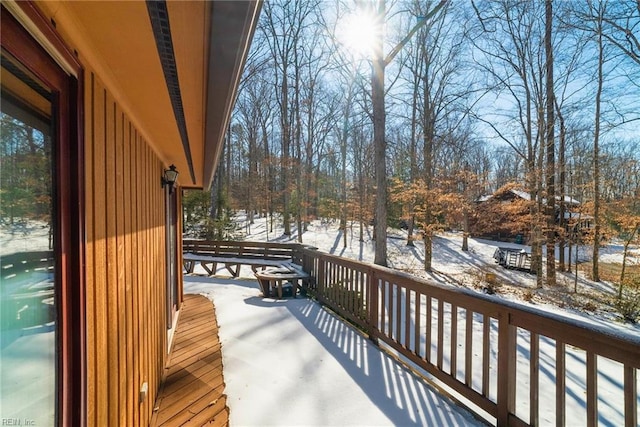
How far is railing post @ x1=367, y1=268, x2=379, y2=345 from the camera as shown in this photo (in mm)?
3449

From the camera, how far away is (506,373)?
6.70ft

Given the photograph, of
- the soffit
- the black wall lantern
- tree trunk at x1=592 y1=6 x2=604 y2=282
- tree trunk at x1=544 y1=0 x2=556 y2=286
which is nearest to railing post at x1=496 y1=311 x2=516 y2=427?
the soffit

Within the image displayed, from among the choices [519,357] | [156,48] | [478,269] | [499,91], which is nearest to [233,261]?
[519,357]

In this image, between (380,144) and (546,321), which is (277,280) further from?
(380,144)

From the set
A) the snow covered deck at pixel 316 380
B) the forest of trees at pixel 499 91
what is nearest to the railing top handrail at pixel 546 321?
the snow covered deck at pixel 316 380

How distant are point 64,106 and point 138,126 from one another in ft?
3.77

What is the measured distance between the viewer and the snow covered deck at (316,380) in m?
2.18

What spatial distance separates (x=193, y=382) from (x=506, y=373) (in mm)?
2437

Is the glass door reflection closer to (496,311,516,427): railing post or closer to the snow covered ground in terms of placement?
(496,311,516,427): railing post

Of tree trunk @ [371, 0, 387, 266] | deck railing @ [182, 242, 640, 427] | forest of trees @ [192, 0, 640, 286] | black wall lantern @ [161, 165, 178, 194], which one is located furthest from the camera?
forest of trees @ [192, 0, 640, 286]

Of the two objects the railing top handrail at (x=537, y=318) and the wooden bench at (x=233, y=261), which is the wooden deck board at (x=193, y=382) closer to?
the railing top handrail at (x=537, y=318)

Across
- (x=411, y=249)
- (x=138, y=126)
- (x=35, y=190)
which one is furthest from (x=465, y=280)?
(x=35, y=190)

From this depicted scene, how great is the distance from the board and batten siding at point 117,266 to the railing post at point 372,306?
7.22 feet

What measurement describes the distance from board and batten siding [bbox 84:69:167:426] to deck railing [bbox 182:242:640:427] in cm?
224
